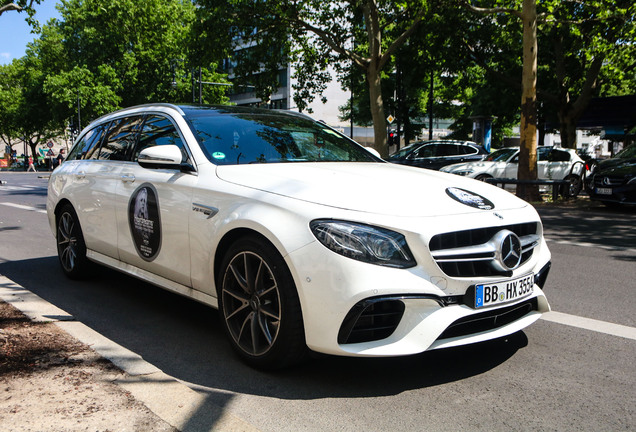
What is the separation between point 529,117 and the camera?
53.9 ft

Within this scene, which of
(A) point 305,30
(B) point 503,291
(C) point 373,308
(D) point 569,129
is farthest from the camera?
(D) point 569,129

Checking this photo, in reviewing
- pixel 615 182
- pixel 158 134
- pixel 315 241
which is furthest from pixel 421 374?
pixel 615 182

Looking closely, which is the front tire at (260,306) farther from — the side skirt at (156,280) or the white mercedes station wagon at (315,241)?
the side skirt at (156,280)

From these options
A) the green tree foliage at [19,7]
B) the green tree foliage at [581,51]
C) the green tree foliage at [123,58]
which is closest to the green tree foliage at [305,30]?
the green tree foliage at [581,51]

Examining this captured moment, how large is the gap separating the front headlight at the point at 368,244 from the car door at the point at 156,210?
4.33ft

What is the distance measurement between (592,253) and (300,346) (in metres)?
5.88

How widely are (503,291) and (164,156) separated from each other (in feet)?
7.60

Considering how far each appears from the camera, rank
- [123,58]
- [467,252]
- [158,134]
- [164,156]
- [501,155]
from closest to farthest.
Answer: [467,252]
[164,156]
[158,134]
[501,155]
[123,58]

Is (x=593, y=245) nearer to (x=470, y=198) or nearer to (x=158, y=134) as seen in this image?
(x=470, y=198)

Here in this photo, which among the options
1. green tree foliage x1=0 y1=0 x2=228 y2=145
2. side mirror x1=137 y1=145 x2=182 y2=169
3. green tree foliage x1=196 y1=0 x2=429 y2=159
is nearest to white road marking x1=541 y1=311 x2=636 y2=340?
side mirror x1=137 y1=145 x2=182 y2=169

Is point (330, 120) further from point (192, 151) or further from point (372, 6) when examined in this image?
point (192, 151)

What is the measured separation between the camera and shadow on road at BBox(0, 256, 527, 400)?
3.38 meters

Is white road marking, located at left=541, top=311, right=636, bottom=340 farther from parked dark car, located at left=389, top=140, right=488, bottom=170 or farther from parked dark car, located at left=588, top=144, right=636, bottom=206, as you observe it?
parked dark car, located at left=389, top=140, right=488, bottom=170

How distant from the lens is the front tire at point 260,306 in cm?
330
